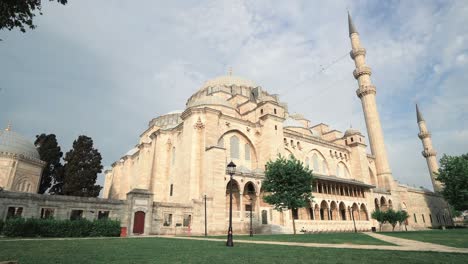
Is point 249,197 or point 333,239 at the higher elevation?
Result: point 249,197

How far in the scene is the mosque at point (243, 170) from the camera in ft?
82.4

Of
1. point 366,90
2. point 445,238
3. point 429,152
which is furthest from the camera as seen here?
point 429,152

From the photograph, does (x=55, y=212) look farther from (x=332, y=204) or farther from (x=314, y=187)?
(x=332, y=204)

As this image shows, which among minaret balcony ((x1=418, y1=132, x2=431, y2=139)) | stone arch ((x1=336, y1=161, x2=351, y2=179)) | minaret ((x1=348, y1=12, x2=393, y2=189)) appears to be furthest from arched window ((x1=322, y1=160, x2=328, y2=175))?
minaret balcony ((x1=418, y1=132, x2=431, y2=139))

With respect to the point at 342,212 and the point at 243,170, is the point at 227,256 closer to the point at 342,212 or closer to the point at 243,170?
the point at 243,170

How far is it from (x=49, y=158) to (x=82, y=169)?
8.34 meters

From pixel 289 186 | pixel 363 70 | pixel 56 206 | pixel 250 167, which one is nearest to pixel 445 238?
pixel 289 186

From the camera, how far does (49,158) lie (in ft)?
121

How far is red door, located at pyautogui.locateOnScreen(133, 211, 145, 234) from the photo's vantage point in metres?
21.7

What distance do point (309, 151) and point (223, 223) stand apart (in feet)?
69.9

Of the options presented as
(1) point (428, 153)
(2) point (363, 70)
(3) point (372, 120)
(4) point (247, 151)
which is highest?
(2) point (363, 70)

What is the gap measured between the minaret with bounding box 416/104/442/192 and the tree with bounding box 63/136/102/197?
201ft

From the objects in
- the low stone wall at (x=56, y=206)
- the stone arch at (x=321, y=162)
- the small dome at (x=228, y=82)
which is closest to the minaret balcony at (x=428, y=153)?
the stone arch at (x=321, y=162)

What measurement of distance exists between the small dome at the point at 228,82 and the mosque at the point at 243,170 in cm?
18
